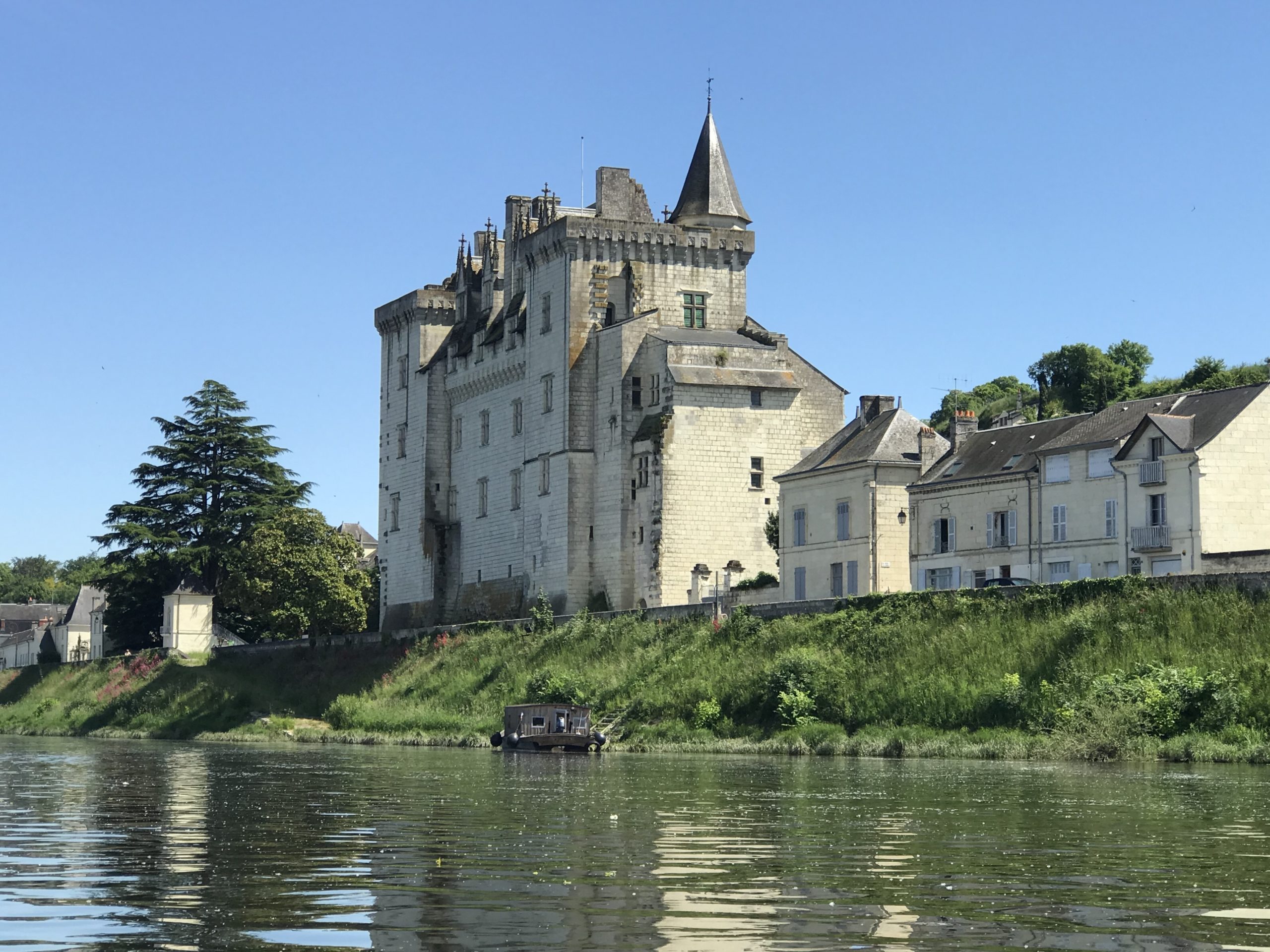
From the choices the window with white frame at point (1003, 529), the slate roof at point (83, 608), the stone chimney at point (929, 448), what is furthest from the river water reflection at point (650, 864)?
the slate roof at point (83, 608)

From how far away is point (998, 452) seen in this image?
55938 mm

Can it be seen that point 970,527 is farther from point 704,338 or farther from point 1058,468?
point 704,338

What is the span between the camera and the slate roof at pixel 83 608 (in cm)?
11506

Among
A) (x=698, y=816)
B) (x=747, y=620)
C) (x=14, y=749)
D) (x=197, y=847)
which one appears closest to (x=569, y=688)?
(x=747, y=620)

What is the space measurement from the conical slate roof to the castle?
0.26 ft

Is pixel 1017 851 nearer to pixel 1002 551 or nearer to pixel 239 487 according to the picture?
pixel 1002 551

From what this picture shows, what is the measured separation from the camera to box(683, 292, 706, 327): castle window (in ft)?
238

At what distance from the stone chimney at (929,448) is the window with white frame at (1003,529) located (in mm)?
4003

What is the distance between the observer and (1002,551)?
178 feet

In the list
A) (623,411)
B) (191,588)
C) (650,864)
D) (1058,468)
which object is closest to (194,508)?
(191,588)

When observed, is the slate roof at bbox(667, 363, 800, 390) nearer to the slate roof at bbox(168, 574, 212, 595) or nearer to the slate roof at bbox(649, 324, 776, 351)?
the slate roof at bbox(649, 324, 776, 351)

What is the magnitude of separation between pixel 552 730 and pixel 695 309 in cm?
2798

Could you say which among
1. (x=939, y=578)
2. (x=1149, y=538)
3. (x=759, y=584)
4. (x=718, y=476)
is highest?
(x=718, y=476)

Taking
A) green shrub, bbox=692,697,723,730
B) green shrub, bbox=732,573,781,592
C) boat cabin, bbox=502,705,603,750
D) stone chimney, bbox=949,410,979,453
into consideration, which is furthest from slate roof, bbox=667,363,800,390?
boat cabin, bbox=502,705,603,750
